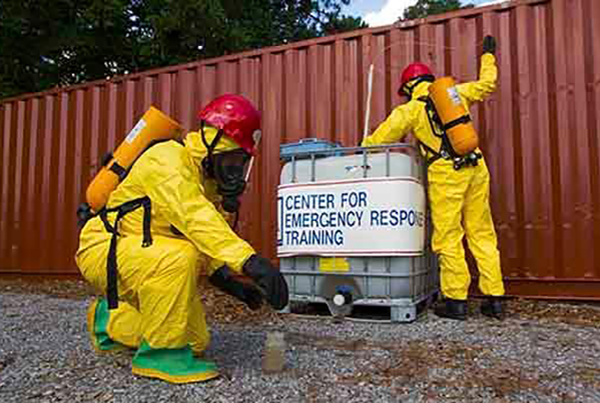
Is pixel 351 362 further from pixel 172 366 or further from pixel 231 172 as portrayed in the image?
pixel 231 172

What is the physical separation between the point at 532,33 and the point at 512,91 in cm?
55

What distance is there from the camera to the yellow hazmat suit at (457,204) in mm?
4000

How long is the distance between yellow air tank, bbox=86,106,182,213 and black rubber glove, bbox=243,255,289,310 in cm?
108

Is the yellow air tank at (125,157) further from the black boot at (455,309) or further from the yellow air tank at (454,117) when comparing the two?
the black boot at (455,309)

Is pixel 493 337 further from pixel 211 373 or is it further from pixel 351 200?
pixel 211 373

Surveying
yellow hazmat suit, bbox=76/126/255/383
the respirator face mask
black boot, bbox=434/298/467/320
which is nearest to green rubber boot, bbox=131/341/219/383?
yellow hazmat suit, bbox=76/126/255/383

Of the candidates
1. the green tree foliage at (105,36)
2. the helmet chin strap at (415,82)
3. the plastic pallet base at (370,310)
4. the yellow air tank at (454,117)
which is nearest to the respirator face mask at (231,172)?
the plastic pallet base at (370,310)

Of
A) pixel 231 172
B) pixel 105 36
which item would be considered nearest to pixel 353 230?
pixel 231 172

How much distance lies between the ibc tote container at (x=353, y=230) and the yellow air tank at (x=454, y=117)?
13.4 inches

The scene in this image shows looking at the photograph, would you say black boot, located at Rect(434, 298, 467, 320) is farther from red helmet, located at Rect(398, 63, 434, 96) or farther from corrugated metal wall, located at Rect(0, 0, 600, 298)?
red helmet, located at Rect(398, 63, 434, 96)

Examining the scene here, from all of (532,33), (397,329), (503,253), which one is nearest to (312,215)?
(397,329)

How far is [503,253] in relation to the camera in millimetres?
4855

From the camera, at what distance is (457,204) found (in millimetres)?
4020

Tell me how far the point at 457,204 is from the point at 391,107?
1.76 m
